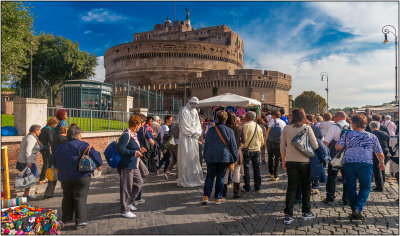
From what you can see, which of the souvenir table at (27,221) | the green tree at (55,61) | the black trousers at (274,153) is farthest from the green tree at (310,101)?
the souvenir table at (27,221)

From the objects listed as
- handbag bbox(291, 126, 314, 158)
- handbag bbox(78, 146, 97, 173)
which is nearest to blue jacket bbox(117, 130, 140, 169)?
handbag bbox(78, 146, 97, 173)

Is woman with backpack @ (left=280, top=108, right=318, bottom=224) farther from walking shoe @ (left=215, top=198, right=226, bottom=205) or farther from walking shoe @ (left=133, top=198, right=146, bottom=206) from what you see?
walking shoe @ (left=133, top=198, right=146, bottom=206)

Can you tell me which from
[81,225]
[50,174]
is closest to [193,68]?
[50,174]

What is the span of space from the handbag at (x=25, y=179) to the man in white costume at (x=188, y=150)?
2.98 meters

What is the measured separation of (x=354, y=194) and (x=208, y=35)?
180 ft

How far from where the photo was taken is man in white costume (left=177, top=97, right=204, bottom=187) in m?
5.94

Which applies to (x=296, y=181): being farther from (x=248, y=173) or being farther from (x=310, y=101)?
(x=310, y=101)

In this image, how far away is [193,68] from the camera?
47062mm

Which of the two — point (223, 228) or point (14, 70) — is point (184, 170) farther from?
point (14, 70)

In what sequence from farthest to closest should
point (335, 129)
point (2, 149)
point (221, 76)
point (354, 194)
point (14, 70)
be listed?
point (221, 76) < point (14, 70) < point (335, 129) < point (2, 149) < point (354, 194)

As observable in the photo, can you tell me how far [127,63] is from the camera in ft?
160

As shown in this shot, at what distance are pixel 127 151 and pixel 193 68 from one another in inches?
1737

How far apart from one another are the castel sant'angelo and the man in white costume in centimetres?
3190

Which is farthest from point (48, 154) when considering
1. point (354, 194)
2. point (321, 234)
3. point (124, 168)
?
point (354, 194)
